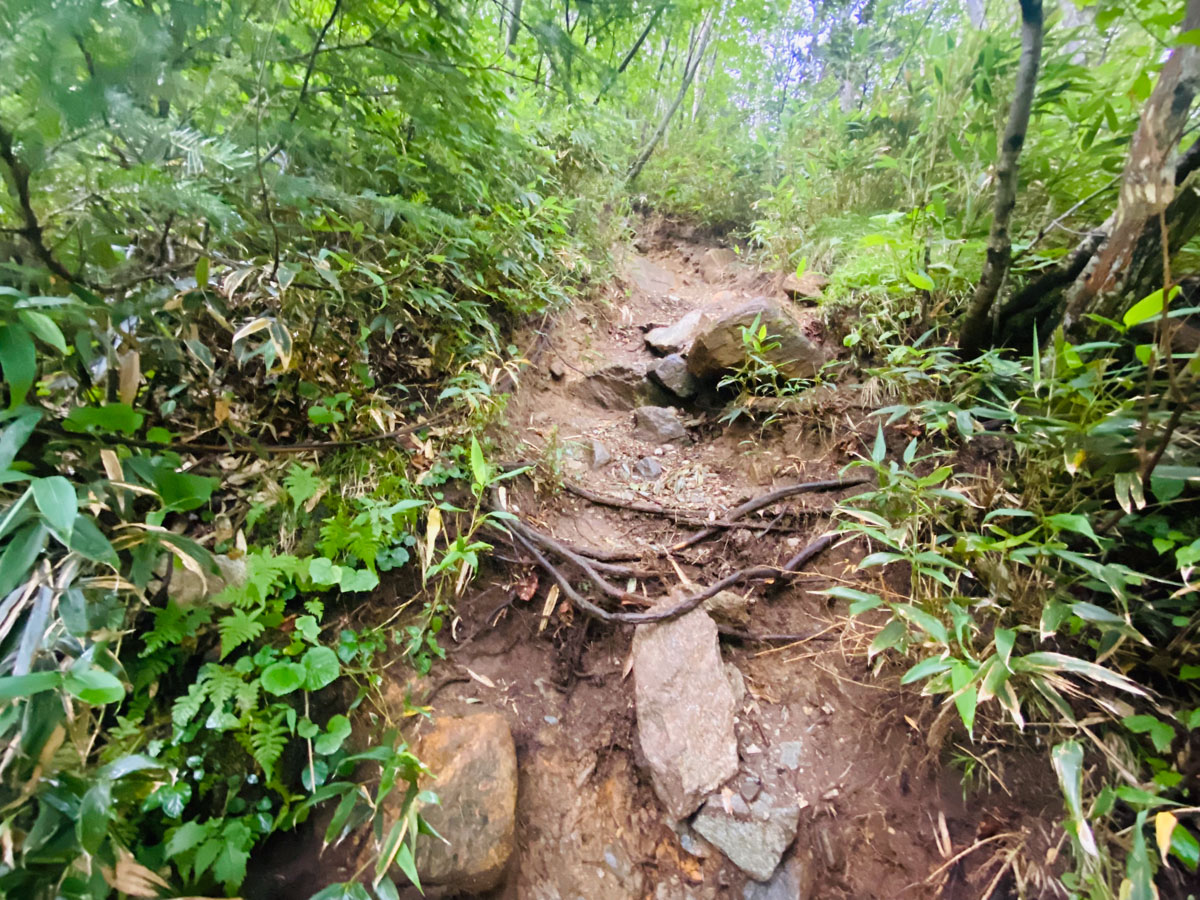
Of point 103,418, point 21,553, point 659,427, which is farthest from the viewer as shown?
point 659,427

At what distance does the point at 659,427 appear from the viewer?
116 inches

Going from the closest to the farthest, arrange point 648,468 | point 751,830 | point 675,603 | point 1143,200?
point 751,830 < point 1143,200 < point 675,603 < point 648,468

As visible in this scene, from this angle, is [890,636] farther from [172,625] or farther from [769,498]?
[172,625]

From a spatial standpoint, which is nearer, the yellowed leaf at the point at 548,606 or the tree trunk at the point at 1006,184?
the tree trunk at the point at 1006,184

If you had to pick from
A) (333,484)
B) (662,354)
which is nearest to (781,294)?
(662,354)

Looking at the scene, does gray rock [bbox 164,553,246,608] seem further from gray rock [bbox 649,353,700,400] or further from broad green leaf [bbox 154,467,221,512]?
gray rock [bbox 649,353,700,400]

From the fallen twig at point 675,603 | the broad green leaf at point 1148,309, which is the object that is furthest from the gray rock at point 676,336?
the broad green leaf at point 1148,309

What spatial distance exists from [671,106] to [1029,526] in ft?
21.2

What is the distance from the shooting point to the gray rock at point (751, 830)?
1.34 meters

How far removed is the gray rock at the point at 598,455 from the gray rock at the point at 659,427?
1.05ft

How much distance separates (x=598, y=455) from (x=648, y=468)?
0.92ft

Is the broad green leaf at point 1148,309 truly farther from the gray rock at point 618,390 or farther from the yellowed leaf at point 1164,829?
the gray rock at point 618,390

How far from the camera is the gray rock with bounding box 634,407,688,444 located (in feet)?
9.61

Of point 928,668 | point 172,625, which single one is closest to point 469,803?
point 172,625
